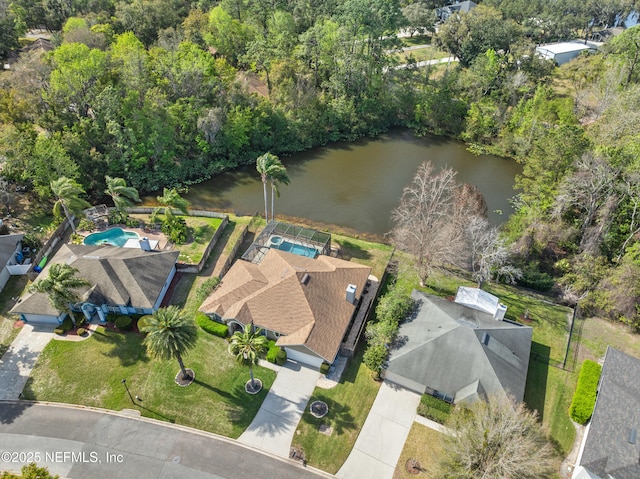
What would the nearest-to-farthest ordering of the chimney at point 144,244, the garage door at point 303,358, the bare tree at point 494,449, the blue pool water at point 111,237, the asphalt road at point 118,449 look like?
the bare tree at point 494,449, the asphalt road at point 118,449, the garage door at point 303,358, the chimney at point 144,244, the blue pool water at point 111,237

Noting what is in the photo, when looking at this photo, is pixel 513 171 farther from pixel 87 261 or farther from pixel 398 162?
pixel 87 261

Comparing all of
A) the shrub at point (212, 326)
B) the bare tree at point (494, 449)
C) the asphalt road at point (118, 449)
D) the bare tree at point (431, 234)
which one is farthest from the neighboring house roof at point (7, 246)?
the bare tree at point (494, 449)

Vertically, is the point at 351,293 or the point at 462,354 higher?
the point at 351,293

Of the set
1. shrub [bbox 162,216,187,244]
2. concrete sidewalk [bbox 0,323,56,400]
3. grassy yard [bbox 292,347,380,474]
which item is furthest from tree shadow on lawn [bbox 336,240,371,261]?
concrete sidewalk [bbox 0,323,56,400]

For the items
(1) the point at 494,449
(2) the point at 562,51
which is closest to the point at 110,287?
(1) the point at 494,449

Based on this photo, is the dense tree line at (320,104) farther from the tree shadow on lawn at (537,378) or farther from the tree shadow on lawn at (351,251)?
the tree shadow on lawn at (351,251)

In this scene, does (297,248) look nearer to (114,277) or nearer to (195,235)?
(195,235)

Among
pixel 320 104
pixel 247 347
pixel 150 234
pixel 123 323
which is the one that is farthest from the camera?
pixel 320 104
